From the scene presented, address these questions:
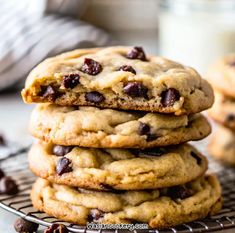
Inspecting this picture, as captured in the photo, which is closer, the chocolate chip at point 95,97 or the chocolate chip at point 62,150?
the chocolate chip at point 95,97

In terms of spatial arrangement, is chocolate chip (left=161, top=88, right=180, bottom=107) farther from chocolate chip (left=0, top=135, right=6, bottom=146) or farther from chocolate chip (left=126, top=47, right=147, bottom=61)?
chocolate chip (left=0, top=135, right=6, bottom=146)

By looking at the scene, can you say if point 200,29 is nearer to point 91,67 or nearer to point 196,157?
point 196,157

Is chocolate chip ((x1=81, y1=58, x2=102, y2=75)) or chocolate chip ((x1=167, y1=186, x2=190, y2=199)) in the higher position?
chocolate chip ((x1=81, y1=58, x2=102, y2=75))

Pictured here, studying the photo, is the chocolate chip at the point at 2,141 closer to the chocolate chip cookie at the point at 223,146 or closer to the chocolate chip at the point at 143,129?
the chocolate chip cookie at the point at 223,146

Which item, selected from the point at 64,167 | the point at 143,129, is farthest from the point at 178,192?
the point at 64,167

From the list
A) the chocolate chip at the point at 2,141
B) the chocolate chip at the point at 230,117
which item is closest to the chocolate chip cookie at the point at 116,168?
the chocolate chip at the point at 230,117

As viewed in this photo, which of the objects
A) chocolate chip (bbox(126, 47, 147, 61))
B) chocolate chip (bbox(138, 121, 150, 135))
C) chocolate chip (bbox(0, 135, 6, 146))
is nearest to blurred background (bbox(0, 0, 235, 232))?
chocolate chip (bbox(0, 135, 6, 146))

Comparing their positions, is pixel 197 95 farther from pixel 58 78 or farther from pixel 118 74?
pixel 58 78
